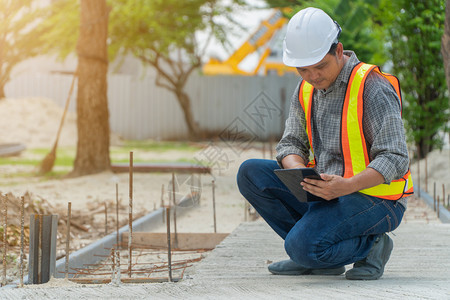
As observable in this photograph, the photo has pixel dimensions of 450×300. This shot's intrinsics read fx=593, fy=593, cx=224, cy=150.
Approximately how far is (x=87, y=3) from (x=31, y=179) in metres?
2.67

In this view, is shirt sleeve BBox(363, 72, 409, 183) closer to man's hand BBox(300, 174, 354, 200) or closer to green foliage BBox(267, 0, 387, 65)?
man's hand BBox(300, 174, 354, 200)

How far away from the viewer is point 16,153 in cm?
1312

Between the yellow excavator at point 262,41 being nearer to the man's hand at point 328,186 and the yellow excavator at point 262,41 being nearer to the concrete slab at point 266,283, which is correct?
the concrete slab at point 266,283

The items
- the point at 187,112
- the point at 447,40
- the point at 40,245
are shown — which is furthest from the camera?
the point at 187,112

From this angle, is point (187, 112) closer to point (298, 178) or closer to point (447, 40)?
point (447, 40)

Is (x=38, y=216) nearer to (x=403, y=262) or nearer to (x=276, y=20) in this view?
(x=403, y=262)

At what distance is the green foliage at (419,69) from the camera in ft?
27.6

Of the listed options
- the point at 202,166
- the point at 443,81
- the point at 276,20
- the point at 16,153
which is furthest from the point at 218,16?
the point at 443,81

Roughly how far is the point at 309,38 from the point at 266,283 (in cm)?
113

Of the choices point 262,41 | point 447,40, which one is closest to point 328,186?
point 447,40

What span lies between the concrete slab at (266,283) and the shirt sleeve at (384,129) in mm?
503

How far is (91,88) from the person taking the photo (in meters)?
8.59

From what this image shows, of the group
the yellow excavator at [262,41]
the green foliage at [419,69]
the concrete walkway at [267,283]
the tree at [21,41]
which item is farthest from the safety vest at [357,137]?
the yellow excavator at [262,41]

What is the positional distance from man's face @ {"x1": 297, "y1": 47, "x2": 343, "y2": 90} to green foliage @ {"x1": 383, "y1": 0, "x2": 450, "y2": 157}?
5883 millimetres
